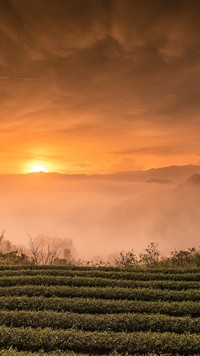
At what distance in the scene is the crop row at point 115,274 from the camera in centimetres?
2231

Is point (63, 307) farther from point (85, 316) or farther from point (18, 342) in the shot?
point (18, 342)

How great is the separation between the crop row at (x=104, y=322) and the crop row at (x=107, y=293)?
8.34 ft

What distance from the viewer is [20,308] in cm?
1764

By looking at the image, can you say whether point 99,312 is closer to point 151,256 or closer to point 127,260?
point 127,260

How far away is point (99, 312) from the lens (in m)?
17.4

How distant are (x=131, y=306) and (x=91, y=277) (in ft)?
16.0

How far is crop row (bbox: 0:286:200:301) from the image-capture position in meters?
18.9

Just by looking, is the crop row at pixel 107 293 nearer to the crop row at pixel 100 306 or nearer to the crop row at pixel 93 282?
the crop row at pixel 100 306

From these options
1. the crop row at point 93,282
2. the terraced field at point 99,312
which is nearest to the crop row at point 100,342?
the terraced field at point 99,312

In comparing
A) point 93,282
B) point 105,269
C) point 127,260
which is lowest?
point 93,282

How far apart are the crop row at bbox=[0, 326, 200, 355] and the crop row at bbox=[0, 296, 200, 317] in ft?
8.90

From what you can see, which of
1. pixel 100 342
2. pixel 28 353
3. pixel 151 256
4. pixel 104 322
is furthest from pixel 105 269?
pixel 28 353

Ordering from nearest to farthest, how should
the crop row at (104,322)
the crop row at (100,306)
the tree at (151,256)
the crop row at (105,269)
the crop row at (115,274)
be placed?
the crop row at (104,322), the crop row at (100,306), the crop row at (115,274), the crop row at (105,269), the tree at (151,256)

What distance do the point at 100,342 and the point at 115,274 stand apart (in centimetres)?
859
